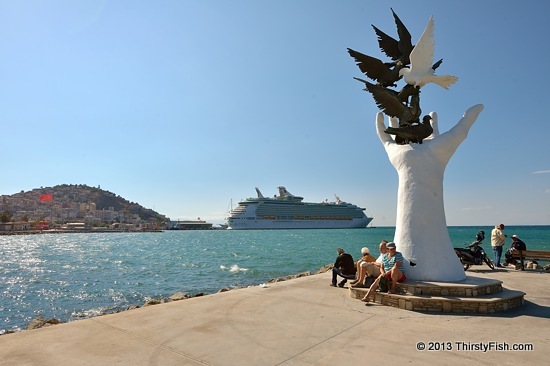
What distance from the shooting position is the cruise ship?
88250 mm

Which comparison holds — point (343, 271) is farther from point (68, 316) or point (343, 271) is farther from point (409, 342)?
point (68, 316)

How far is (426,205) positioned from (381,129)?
6.84 ft

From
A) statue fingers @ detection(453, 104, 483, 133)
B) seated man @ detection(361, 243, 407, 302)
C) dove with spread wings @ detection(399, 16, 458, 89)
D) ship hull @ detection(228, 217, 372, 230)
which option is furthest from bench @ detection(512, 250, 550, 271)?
ship hull @ detection(228, 217, 372, 230)

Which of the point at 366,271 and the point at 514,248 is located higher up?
the point at 514,248

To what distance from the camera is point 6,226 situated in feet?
291

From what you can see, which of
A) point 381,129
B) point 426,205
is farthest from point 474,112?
point 426,205

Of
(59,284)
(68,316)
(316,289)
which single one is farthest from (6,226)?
(316,289)

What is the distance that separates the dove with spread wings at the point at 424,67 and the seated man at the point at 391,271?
138 inches

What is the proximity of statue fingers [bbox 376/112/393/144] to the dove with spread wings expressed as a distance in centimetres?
97

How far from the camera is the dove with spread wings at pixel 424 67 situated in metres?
6.64

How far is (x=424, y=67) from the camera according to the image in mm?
6875

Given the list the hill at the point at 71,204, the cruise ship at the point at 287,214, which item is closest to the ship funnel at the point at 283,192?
Result: the cruise ship at the point at 287,214

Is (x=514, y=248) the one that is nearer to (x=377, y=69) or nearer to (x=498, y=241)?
(x=498, y=241)

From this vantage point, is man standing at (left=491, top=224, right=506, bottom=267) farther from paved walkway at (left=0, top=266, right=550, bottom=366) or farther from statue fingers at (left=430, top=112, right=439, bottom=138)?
paved walkway at (left=0, top=266, right=550, bottom=366)
